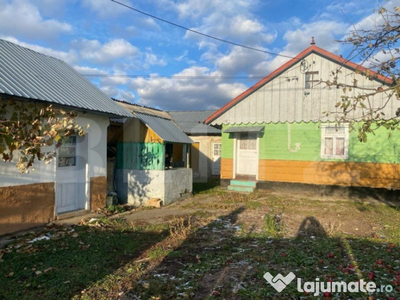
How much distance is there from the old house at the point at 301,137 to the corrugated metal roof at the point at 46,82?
5.81 metres

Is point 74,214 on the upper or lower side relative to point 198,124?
lower

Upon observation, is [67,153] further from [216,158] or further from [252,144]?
[216,158]

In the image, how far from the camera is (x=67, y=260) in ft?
16.4

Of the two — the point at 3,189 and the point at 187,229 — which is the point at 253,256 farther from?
the point at 3,189

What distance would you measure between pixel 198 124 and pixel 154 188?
34.1ft

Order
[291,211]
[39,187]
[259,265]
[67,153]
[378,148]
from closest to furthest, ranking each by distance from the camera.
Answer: [259,265], [39,187], [67,153], [291,211], [378,148]

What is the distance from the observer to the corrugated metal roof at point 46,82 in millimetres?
6500

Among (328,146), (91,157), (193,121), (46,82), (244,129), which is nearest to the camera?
(46,82)

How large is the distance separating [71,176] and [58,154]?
2.50ft

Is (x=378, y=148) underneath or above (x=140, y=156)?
above

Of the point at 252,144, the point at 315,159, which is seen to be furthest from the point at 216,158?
the point at 315,159

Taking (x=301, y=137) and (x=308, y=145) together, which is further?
(x=301, y=137)

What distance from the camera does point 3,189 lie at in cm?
628

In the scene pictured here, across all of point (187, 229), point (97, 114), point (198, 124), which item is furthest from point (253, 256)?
point (198, 124)
